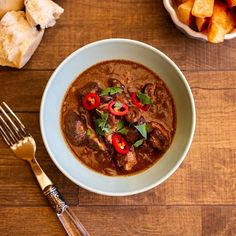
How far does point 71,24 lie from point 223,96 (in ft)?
2.28

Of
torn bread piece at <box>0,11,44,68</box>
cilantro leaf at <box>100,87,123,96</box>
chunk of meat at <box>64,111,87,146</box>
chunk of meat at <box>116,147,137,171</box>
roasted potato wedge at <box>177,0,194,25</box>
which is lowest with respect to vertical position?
chunk of meat at <box>116,147,137,171</box>

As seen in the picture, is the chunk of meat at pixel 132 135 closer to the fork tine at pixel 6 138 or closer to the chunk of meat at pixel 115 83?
the chunk of meat at pixel 115 83

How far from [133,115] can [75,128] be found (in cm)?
23

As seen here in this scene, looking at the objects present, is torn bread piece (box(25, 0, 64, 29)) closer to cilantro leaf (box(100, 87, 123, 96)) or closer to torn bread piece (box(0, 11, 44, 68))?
torn bread piece (box(0, 11, 44, 68))

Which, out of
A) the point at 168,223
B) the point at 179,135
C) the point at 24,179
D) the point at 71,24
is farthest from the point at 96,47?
the point at 168,223

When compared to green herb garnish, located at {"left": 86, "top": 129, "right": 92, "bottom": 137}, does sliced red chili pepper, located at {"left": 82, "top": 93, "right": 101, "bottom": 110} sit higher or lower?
higher

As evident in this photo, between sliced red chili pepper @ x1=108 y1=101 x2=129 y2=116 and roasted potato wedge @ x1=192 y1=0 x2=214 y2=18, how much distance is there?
1.44ft

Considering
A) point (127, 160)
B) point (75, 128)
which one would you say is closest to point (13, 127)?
point (75, 128)

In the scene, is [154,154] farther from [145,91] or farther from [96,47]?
[96,47]

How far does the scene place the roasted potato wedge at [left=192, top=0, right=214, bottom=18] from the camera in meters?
1.92

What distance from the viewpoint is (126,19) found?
219 cm

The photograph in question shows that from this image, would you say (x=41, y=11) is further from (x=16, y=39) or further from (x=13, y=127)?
(x=13, y=127)

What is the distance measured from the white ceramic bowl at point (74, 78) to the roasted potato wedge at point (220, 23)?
0.62 ft

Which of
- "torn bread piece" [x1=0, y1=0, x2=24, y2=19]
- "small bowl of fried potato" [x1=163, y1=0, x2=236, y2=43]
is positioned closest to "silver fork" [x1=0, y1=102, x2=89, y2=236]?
"torn bread piece" [x1=0, y1=0, x2=24, y2=19]
